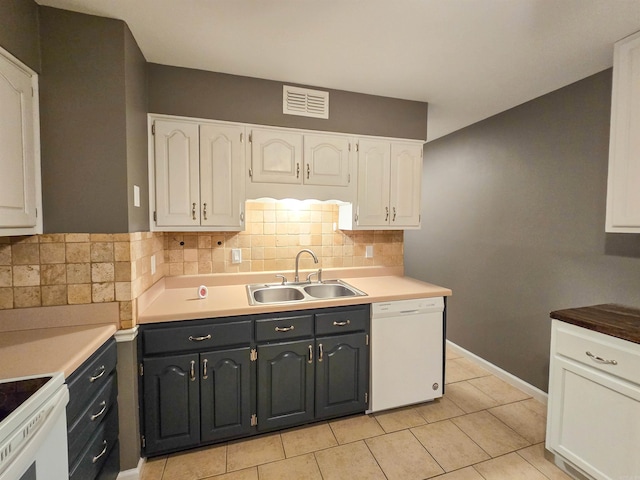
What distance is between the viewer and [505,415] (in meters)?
2.21

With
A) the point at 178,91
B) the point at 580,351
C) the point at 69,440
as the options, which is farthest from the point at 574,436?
the point at 178,91

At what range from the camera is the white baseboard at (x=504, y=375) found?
239 cm

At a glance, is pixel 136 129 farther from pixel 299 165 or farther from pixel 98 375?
pixel 98 375

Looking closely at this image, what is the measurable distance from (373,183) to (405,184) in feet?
1.01

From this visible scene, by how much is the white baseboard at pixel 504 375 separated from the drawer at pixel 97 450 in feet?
9.71

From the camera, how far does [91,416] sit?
1.31 metres

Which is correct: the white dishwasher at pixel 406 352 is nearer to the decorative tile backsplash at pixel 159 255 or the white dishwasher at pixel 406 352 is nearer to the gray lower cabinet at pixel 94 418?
the decorative tile backsplash at pixel 159 255

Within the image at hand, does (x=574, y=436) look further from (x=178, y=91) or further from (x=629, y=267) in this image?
(x=178, y=91)

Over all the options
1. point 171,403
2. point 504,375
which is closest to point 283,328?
point 171,403

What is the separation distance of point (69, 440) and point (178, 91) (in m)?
1.98

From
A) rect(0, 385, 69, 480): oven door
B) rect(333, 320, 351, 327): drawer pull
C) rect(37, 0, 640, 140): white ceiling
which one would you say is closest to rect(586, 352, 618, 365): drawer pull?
rect(333, 320, 351, 327): drawer pull

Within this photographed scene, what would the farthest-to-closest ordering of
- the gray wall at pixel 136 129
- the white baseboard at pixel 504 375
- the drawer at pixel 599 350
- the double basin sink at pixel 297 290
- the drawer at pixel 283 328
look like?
the white baseboard at pixel 504 375 → the double basin sink at pixel 297 290 → the drawer at pixel 283 328 → the gray wall at pixel 136 129 → the drawer at pixel 599 350

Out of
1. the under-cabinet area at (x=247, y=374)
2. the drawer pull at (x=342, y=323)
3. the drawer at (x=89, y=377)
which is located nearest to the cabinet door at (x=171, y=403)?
the under-cabinet area at (x=247, y=374)

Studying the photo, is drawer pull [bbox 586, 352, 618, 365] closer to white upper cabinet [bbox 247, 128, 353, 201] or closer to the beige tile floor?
the beige tile floor
